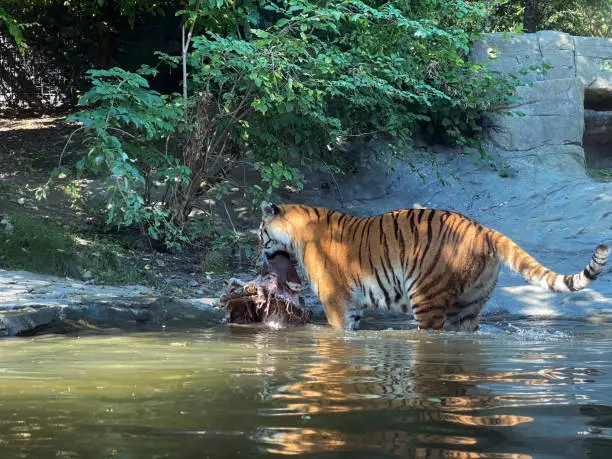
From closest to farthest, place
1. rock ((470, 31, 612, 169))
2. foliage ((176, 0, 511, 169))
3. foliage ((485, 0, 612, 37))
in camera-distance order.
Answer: foliage ((176, 0, 511, 169)) → rock ((470, 31, 612, 169)) → foliage ((485, 0, 612, 37))

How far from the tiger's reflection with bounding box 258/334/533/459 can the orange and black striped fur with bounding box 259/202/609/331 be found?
1.41 meters

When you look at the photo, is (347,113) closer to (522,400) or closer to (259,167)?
(259,167)

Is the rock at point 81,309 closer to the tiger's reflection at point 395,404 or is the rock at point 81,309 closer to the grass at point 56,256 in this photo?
the grass at point 56,256

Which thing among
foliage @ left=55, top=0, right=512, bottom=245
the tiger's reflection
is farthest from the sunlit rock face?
the tiger's reflection

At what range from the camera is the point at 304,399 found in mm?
3508

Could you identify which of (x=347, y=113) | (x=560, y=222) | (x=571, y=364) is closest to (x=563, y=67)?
(x=560, y=222)

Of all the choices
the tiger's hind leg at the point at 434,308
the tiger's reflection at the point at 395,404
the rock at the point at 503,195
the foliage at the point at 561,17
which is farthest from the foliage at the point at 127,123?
the foliage at the point at 561,17

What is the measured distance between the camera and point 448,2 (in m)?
10.7

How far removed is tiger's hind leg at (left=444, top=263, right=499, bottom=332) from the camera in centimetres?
679

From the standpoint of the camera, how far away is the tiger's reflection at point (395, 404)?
8.80 feet

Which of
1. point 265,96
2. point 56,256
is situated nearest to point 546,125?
point 265,96

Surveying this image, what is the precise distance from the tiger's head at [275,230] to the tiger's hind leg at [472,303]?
61.7 inches

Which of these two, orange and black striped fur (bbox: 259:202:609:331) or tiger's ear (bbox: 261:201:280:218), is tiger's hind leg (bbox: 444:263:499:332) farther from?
tiger's ear (bbox: 261:201:280:218)

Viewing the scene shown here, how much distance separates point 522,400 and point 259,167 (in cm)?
694
